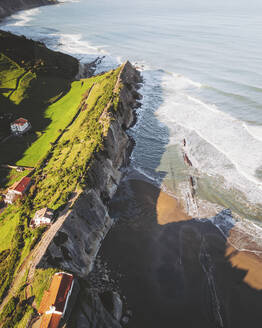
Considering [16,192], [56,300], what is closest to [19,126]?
[16,192]

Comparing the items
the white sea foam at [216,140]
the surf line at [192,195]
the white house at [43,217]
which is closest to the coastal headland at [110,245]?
the surf line at [192,195]

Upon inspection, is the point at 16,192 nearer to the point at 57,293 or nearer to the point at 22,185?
the point at 22,185

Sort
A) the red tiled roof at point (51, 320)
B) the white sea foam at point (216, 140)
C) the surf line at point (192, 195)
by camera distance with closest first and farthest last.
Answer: the red tiled roof at point (51, 320) → the surf line at point (192, 195) → the white sea foam at point (216, 140)

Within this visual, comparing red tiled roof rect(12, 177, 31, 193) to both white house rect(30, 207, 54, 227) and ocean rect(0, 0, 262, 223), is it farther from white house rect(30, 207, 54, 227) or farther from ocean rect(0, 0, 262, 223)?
ocean rect(0, 0, 262, 223)

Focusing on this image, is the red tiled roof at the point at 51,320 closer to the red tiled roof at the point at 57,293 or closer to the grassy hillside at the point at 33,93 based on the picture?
the red tiled roof at the point at 57,293

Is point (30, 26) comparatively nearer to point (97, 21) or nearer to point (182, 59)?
point (97, 21)

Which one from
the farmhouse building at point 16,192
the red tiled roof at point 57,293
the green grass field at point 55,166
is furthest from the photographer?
the farmhouse building at point 16,192
